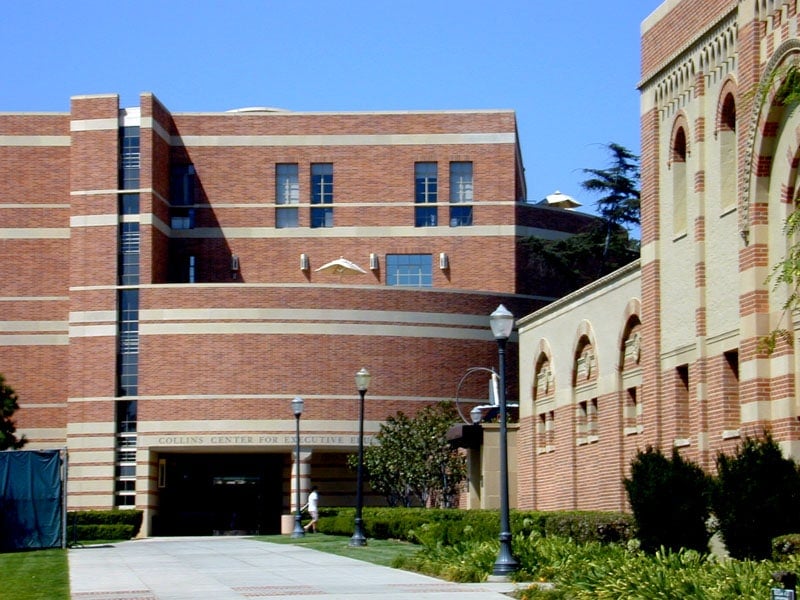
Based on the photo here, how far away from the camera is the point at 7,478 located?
135ft

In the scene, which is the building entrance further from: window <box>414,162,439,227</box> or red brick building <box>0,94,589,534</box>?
window <box>414,162,439,227</box>

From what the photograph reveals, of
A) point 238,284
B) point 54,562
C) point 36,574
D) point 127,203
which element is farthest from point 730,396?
point 127,203

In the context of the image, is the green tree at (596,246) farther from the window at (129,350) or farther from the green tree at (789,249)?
the green tree at (789,249)

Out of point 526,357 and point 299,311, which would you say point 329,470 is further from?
point 526,357

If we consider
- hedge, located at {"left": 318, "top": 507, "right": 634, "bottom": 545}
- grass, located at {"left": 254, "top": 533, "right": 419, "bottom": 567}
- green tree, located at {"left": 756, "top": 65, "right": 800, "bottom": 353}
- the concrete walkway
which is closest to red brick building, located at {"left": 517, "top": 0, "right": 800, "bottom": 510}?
green tree, located at {"left": 756, "top": 65, "right": 800, "bottom": 353}

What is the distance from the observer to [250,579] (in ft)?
86.7

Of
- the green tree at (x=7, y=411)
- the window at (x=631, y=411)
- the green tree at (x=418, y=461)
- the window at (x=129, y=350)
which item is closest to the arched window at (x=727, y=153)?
the window at (x=631, y=411)

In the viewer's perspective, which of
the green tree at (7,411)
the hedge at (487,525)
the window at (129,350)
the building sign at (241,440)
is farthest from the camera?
the window at (129,350)

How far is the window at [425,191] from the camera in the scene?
68.5m

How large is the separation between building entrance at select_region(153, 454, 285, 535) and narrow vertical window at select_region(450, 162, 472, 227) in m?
13.2

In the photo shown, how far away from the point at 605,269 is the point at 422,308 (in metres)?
12.5

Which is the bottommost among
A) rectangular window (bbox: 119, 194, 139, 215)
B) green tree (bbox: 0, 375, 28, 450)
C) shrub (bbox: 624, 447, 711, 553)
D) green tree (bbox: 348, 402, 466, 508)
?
shrub (bbox: 624, 447, 711, 553)

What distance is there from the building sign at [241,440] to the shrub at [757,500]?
132 ft

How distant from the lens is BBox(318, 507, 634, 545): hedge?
1083 inches
